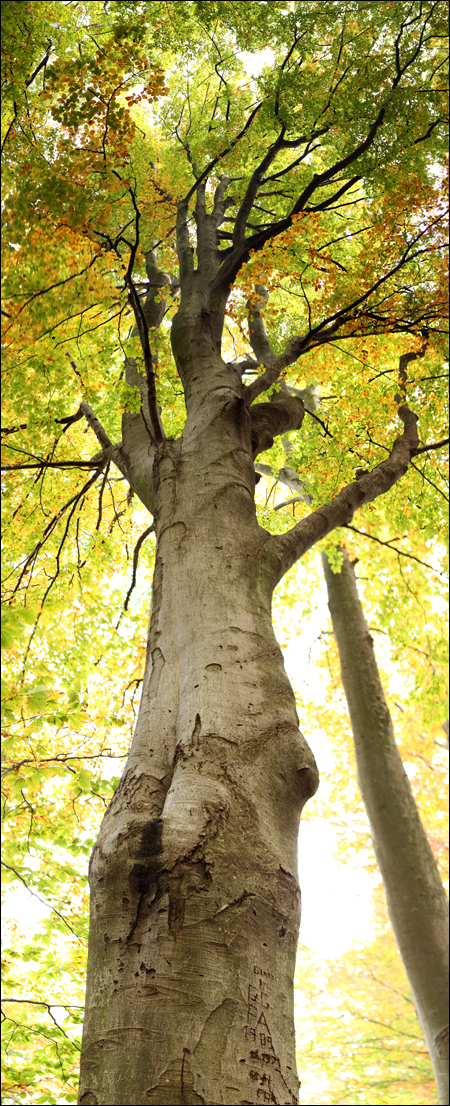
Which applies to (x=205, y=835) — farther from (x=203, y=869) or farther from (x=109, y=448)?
(x=109, y=448)

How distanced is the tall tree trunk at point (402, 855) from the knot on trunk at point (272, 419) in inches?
139

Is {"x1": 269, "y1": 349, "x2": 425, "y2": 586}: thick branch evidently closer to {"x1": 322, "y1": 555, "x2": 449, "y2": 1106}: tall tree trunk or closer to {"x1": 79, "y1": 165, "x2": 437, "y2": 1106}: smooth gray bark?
{"x1": 79, "y1": 165, "x2": 437, "y2": 1106}: smooth gray bark

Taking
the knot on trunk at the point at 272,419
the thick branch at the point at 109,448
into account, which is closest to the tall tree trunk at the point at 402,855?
the knot on trunk at the point at 272,419

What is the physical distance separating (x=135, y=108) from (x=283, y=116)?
325 centimetres

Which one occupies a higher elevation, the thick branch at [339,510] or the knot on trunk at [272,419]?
the knot on trunk at [272,419]

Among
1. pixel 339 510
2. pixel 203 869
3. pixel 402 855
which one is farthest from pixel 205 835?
pixel 402 855

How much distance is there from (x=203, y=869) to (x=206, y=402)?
8.87 feet

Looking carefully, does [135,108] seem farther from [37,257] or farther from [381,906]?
[381,906]

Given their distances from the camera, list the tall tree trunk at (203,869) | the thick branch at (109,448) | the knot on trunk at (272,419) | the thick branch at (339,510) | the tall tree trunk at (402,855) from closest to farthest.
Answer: the tall tree trunk at (203,869)
the thick branch at (339,510)
the knot on trunk at (272,419)
the thick branch at (109,448)
the tall tree trunk at (402,855)

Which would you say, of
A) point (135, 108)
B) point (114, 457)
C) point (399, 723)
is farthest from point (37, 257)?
point (399, 723)

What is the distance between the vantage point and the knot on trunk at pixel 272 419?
13.1 feet

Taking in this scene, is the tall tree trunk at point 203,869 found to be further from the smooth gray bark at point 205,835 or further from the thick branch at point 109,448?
the thick branch at point 109,448

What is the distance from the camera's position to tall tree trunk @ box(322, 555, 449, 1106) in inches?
201

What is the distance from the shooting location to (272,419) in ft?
13.8
